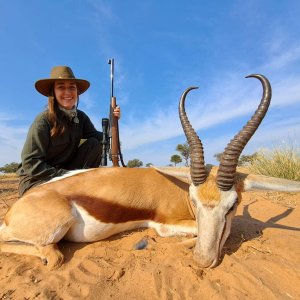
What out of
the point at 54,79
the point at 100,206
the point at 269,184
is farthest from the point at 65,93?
the point at 269,184

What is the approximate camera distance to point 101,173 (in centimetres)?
388

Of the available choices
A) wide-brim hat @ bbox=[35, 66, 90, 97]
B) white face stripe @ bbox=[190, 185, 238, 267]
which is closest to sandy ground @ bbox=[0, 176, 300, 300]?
white face stripe @ bbox=[190, 185, 238, 267]

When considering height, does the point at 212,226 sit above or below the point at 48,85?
below

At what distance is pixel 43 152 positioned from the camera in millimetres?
4504

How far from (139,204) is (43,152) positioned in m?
1.78

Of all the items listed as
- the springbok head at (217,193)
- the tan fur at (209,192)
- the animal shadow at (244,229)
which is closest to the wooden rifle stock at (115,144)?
the animal shadow at (244,229)

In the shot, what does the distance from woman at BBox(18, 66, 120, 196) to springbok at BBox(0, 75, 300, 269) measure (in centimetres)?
83

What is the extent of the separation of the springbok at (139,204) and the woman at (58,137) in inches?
32.9

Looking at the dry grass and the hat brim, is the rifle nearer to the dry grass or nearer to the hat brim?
the hat brim

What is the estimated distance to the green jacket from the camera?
4320 millimetres

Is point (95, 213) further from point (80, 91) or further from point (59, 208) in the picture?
point (80, 91)

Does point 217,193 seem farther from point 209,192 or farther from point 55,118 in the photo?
point 55,118

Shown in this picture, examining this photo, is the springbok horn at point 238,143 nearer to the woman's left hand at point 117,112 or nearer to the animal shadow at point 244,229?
the animal shadow at point 244,229

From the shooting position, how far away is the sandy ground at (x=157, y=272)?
8.15ft
